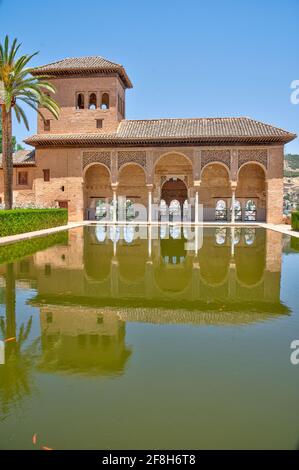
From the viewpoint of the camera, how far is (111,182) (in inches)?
1167

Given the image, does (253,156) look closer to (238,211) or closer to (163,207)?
(238,211)

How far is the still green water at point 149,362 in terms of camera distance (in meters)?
2.79

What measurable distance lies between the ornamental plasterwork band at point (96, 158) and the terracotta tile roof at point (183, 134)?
2.61 feet

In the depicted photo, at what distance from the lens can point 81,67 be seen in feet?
97.1

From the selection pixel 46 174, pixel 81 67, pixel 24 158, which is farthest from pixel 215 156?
pixel 24 158

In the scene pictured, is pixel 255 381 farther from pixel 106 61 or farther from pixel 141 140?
pixel 106 61

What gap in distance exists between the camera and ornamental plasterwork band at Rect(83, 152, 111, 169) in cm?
2989

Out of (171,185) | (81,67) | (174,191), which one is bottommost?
(174,191)

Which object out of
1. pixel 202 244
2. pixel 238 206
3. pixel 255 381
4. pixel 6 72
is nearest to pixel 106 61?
pixel 6 72

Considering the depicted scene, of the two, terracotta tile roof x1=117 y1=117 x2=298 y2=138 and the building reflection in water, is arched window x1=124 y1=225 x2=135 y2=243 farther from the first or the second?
terracotta tile roof x1=117 y1=117 x2=298 y2=138

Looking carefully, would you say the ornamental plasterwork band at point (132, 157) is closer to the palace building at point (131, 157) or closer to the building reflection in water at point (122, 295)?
the palace building at point (131, 157)

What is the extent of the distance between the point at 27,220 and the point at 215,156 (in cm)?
1525

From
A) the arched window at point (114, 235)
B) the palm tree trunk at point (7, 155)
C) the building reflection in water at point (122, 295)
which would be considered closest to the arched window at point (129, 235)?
the arched window at point (114, 235)
